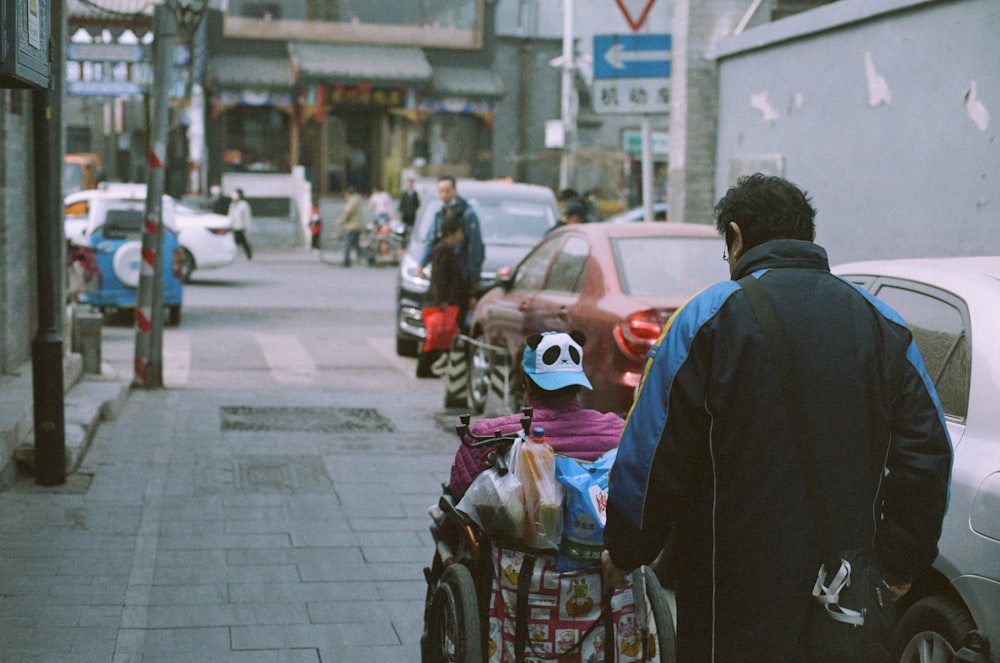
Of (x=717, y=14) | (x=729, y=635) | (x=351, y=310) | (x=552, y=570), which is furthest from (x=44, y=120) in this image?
(x=351, y=310)

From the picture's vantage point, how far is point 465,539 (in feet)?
14.5

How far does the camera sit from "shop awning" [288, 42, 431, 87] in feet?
121

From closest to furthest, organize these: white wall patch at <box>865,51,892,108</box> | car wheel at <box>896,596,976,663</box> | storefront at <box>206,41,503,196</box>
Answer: car wheel at <box>896,596,976,663</box>
white wall patch at <box>865,51,892,108</box>
storefront at <box>206,41,503,196</box>

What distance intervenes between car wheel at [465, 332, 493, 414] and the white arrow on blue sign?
4.08m

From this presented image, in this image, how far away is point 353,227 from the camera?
3094 cm

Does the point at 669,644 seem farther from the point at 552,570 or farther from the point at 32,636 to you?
the point at 32,636

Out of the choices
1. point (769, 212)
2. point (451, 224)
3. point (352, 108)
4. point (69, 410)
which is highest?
point (352, 108)

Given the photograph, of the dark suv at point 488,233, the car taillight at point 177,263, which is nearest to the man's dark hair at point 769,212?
the dark suv at point 488,233

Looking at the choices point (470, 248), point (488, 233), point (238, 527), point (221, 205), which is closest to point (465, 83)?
point (221, 205)

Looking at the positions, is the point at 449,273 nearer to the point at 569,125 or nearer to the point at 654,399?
the point at 654,399

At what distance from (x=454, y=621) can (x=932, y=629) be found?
1490mm

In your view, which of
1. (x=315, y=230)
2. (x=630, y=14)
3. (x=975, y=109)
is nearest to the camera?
(x=975, y=109)

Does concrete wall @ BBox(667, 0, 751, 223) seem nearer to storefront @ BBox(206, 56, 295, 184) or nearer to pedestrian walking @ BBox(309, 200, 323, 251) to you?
pedestrian walking @ BBox(309, 200, 323, 251)

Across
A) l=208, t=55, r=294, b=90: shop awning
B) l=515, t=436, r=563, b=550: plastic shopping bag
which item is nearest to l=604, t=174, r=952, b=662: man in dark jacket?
l=515, t=436, r=563, b=550: plastic shopping bag
